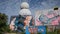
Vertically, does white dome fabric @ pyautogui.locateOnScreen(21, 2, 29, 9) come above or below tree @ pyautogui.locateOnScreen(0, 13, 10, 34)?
above

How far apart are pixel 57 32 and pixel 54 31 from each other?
2.6 inches

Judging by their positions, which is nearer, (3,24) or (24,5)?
(3,24)

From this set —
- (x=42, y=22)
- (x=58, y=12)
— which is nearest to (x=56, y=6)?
(x=58, y=12)

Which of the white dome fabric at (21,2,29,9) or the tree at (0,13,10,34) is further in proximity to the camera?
the white dome fabric at (21,2,29,9)

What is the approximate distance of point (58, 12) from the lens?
3375 mm

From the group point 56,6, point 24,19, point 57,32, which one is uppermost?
point 56,6

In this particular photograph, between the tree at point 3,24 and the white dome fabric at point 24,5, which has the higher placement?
the white dome fabric at point 24,5

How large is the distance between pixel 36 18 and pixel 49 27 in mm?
669

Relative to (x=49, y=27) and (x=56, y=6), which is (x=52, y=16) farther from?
(x=49, y=27)

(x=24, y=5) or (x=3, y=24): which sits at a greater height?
(x=24, y=5)

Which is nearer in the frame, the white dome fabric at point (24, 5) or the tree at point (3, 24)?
the tree at point (3, 24)

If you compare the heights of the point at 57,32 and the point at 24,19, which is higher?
the point at 24,19

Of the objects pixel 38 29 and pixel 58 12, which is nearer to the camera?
pixel 38 29

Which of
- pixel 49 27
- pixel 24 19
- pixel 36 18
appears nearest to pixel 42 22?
pixel 36 18
